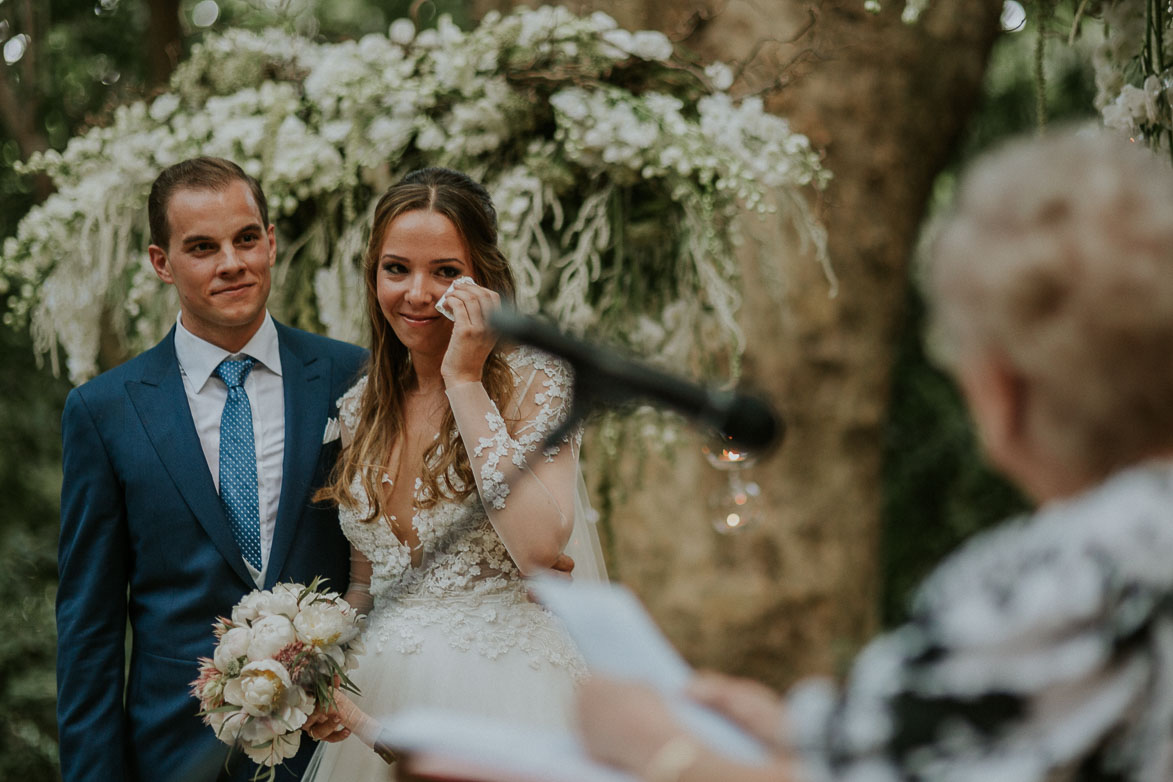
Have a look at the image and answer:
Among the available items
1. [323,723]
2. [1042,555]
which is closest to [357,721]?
[323,723]

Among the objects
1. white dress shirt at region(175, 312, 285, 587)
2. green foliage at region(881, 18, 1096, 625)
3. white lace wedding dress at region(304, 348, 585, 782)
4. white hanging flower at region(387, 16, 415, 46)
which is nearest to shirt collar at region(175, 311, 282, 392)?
white dress shirt at region(175, 312, 285, 587)

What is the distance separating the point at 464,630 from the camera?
7.53 ft

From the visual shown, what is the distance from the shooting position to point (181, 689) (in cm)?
237

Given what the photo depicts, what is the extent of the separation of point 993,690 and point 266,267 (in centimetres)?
201

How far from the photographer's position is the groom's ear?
2.54m

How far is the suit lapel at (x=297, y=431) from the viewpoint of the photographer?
2383 millimetres

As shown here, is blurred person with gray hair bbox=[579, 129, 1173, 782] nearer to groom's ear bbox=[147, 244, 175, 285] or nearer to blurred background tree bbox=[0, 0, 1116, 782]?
groom's ear bbox=[147, 244, 175, 285]

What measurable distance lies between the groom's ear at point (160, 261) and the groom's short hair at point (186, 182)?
15 mm

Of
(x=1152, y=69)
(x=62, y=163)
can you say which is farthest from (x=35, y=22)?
(x=1152, y=69)

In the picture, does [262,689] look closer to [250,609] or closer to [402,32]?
[250,609]

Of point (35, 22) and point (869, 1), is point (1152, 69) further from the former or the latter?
point (35, 22)

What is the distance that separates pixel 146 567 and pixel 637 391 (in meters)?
1.64

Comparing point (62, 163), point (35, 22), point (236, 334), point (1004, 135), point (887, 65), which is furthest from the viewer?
point (1004, 135)

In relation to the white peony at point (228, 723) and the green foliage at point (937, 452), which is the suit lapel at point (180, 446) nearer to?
the white peony at point (228, 723)
